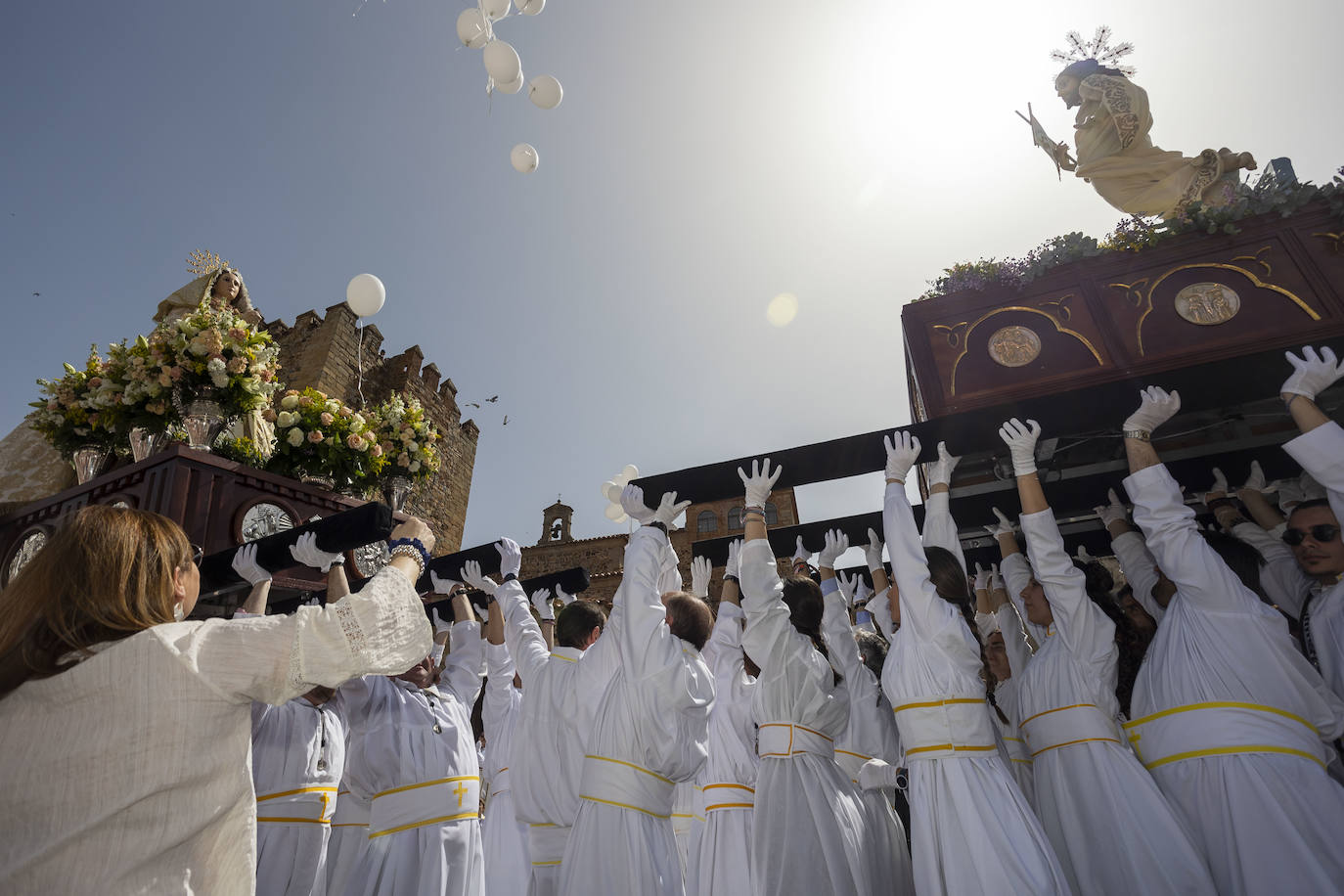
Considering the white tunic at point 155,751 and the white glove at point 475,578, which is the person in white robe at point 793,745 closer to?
the white glove at point 475,578

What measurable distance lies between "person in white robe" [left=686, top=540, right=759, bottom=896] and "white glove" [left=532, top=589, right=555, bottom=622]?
5.60 feet

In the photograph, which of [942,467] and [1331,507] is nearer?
[1331,507]

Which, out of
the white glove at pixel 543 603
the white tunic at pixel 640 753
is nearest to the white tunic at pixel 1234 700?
the white tunic at pixel 640 753

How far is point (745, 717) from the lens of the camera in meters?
4.67

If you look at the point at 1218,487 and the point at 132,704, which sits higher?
the point at 1218,487

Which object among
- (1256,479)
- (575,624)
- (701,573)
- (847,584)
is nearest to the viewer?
(1256,479)

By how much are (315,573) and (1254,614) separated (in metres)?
5.88

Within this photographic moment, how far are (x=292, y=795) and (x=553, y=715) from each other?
5.26 feet

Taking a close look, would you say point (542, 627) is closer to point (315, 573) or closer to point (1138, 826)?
point (315, 573)

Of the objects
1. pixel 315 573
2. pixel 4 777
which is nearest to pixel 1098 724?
pixel 4 777

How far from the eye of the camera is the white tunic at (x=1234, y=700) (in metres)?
2.77

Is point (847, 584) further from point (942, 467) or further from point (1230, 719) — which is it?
point (1230, 719)

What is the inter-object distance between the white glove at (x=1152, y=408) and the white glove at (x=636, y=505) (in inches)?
103

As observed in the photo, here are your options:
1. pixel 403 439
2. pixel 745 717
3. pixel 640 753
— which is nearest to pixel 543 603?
pixel 403 439
